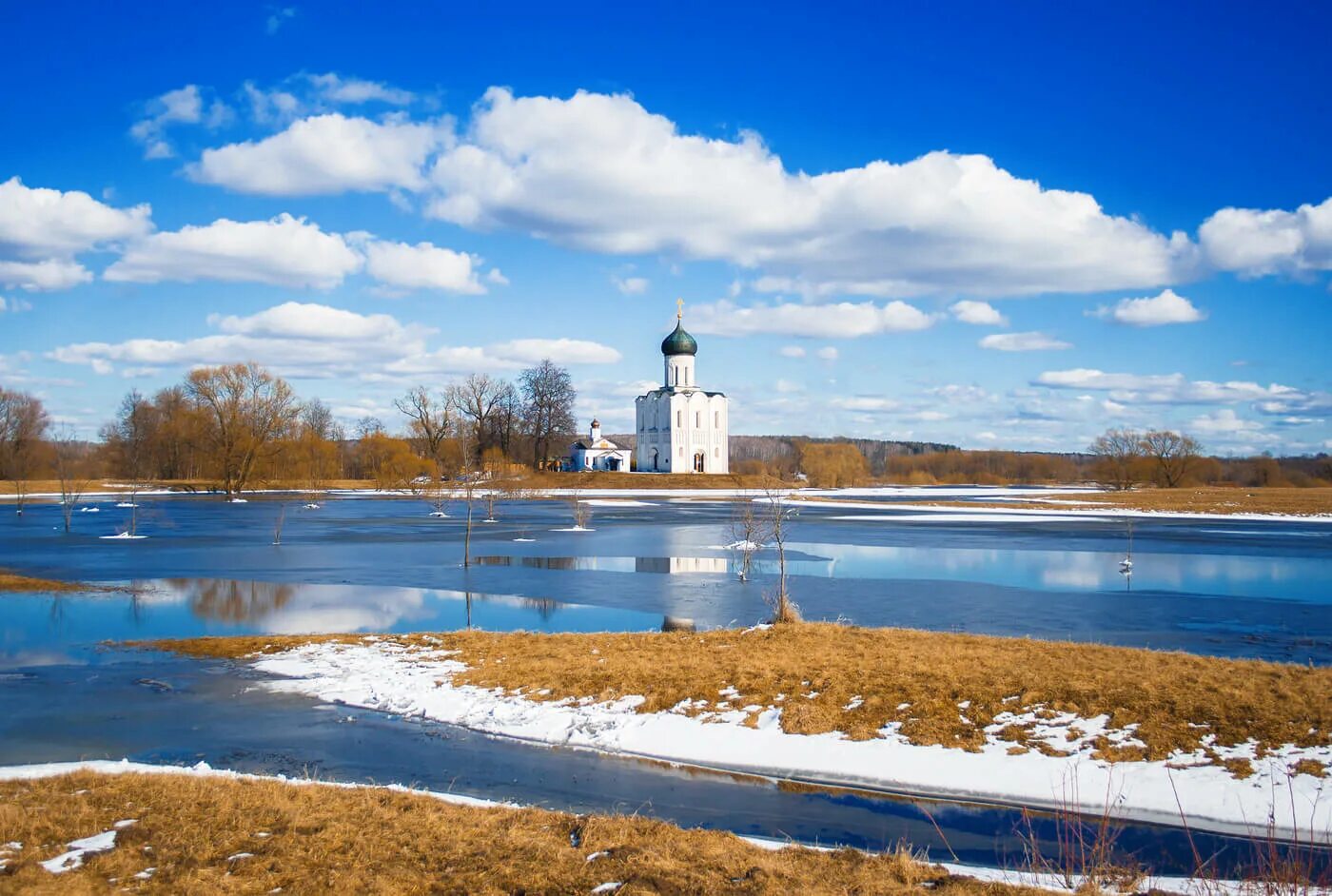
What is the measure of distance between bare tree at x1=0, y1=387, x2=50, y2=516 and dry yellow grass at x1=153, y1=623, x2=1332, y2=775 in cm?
8824

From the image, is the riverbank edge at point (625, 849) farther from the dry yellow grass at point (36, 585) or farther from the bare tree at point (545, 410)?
the bare tree at point (545, 410)

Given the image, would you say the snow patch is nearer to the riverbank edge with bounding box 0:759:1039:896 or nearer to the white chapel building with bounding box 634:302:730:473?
the riverbank edge with bounding box 0:759:1039:896

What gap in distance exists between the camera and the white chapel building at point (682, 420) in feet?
298

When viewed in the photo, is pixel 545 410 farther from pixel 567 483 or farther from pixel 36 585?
pixel 36 585

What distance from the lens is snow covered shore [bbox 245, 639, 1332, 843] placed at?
8.16 metres

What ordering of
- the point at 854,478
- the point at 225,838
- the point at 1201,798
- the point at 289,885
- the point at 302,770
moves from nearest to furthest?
the point at 289,885
the point at 225,838
the point at 1201,798
the point at 302,770
the point at 854,478

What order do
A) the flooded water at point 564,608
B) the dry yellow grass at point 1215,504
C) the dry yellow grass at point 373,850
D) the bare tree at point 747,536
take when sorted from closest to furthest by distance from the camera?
the dry yellow grass at point 373,850 → the flooded water at point 564,608 → the bare tree at point 747,536 → the dry yellow grass at point 1215,504

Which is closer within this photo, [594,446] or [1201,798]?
[1201,798]

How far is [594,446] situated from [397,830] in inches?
3593

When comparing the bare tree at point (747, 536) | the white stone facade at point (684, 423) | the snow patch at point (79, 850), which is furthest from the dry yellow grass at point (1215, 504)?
the snow patch at point (79, 850)

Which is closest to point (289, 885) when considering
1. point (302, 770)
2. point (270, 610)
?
point (302, 770)

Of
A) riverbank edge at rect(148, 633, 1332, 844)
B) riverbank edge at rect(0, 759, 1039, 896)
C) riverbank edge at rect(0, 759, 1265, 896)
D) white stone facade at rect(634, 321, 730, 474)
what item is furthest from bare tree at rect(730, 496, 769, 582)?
white stone facade at rect(634, 321, 730, 474)

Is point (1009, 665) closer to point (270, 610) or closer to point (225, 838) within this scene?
point (225, 838)

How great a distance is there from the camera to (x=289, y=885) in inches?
229
